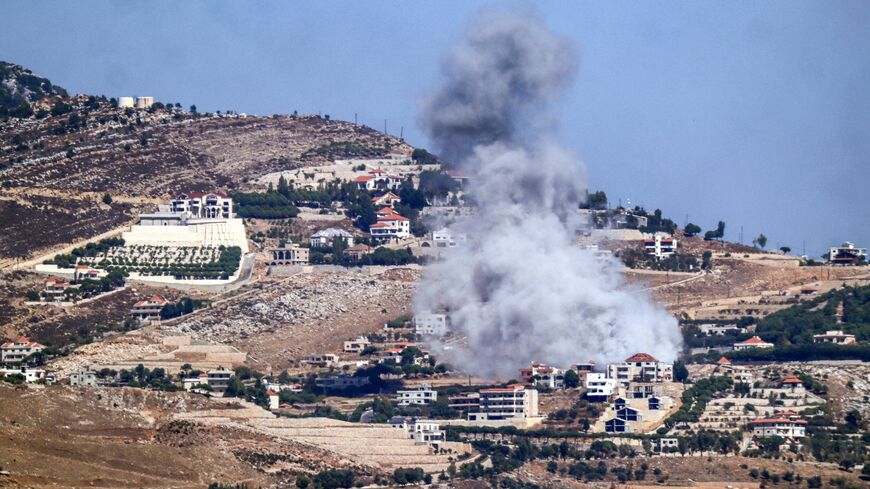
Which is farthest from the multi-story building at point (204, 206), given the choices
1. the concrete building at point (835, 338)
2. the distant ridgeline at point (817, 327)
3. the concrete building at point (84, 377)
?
the concrete building at point (835, 338)

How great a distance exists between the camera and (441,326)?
112 m

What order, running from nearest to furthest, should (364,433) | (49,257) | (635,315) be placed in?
1. (364,433)
2. (635,315)
3. (49,257)

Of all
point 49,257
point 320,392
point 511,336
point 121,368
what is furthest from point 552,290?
point 49,257

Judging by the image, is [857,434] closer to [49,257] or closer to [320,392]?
[320,392]

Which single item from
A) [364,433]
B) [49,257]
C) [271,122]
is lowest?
[364,433]

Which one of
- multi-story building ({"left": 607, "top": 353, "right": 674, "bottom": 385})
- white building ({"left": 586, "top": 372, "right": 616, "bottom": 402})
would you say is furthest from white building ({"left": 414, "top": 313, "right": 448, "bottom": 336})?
white building ({"left": 586, "top": 372, "right": 616, "bottom": 402})

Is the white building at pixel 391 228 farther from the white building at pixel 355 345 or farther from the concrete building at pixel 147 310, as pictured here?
the concrete building at pixel 147 310

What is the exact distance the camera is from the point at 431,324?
113062 mm

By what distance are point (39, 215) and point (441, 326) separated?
67.6 feet

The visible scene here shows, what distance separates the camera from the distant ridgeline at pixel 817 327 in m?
110

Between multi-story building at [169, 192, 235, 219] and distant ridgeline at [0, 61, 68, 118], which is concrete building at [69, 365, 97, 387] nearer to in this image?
multi-story building at [169, 192, 235, 219]

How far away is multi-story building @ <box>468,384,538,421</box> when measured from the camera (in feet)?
331

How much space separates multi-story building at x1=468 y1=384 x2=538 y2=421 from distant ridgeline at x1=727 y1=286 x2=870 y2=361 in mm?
12230

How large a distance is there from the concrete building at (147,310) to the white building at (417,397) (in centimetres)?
1282
